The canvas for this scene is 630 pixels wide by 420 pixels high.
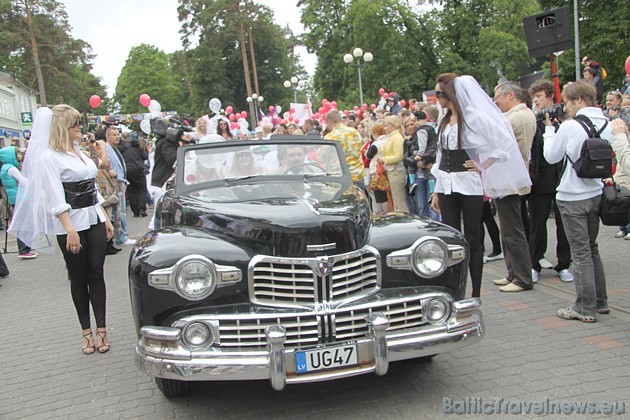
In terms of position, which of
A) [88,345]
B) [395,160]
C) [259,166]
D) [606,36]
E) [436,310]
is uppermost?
[606,36]

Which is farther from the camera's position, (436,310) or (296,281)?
(436,310)

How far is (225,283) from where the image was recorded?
10.9 ft

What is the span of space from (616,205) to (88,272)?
454cm

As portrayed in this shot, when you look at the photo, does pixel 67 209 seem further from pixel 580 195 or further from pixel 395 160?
pixel 395 160

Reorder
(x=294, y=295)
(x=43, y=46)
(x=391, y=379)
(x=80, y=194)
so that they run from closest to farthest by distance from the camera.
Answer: (x=294, y=295) < (x=391, y=379) < (x=80, y=194) < (x=43, y=46)

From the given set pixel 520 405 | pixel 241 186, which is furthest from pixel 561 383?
pixel 241 186

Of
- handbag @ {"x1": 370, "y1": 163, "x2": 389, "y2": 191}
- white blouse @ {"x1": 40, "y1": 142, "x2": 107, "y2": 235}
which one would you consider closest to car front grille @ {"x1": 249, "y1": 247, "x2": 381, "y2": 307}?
white blouse @ {"x1": 40, "y1": 142, "x2": 107, "y2": 235}

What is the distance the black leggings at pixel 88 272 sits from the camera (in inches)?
190

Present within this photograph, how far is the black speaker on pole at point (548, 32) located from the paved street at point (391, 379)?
517 centimetres

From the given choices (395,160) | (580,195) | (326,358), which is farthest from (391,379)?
(395,160)

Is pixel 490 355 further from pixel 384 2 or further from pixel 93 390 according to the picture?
pixel 384 2

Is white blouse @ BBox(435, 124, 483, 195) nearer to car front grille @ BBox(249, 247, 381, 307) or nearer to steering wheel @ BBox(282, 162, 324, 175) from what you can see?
steering wheel @ BBox(282, 162, 324, 175)

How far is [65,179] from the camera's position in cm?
473

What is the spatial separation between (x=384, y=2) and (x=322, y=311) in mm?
40319
